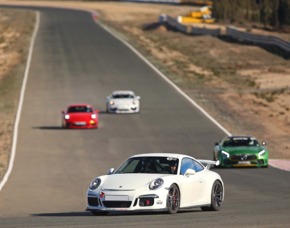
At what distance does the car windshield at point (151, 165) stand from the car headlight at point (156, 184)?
81 centimetres

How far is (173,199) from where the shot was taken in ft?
66.0

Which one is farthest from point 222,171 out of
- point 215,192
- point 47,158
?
point 215,192

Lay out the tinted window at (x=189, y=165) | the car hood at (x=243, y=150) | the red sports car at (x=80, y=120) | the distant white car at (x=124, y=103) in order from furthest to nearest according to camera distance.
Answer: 1. the distant white car at (x=124, y=103)
2. the red sports car at (x=80, y=120)
3. the car hood at (x=243, y=150)
4. the tinted window at (x=189, y=165)

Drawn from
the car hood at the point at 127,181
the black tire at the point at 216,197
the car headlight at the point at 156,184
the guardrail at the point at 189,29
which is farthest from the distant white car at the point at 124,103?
the guardrail at the point at 189,29

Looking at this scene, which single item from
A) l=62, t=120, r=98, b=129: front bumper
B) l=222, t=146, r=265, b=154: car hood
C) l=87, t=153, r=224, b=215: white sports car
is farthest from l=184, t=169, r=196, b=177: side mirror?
l=62, t=120, r=98, b=129: front bumper

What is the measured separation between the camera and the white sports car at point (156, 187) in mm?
19672

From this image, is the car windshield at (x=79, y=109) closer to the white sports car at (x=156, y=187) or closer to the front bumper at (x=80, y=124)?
the front bumper at (x=80, y=124)

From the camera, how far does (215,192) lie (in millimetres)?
21750

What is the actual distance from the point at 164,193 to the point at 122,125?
31766 mm

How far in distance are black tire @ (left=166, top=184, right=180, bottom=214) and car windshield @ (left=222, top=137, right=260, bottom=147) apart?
1830 centimetres

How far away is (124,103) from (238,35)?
38.6m

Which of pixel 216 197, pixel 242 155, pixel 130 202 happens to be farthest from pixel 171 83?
pixel 130 202

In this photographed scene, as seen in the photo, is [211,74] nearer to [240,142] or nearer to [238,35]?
[238,35]

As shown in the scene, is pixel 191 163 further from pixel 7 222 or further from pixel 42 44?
pixel 42 44
